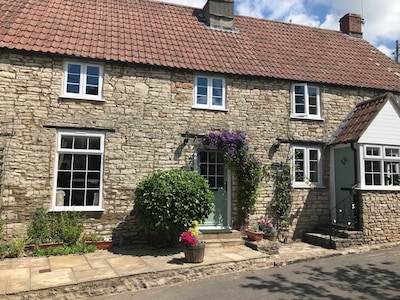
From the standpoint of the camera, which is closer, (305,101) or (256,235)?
(256,235)

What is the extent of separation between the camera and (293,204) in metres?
11.5

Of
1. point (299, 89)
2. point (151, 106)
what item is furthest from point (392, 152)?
point (151, 106)

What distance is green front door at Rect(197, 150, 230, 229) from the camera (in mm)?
10922

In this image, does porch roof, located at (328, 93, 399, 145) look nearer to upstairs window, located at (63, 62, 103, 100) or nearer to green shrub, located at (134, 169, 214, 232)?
green shrub, located at (134, 169, 214, 232)

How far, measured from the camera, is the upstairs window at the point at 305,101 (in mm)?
12016

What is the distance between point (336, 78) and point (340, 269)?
23.8 feet

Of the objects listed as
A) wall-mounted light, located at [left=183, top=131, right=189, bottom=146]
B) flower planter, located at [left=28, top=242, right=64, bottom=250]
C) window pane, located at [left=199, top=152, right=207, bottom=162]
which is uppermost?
wall-mounted light, located at [left=183, top=131, right=189, bottom=146]

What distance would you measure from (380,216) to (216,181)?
209 inches

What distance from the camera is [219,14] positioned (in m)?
13.8

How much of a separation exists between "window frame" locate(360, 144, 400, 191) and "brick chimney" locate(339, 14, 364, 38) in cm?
783

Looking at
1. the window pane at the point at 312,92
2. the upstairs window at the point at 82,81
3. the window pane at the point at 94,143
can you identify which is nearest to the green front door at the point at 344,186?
the window pane at the point at 312,92

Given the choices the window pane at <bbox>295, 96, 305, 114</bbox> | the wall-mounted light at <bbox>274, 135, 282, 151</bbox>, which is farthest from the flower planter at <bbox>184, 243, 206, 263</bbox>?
the window pane at <bbox>295, 96, 305, 114</bbox>

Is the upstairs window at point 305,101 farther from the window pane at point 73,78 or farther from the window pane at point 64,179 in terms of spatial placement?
the window pane at point 64,179

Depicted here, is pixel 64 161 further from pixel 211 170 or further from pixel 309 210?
pixel 309 210
